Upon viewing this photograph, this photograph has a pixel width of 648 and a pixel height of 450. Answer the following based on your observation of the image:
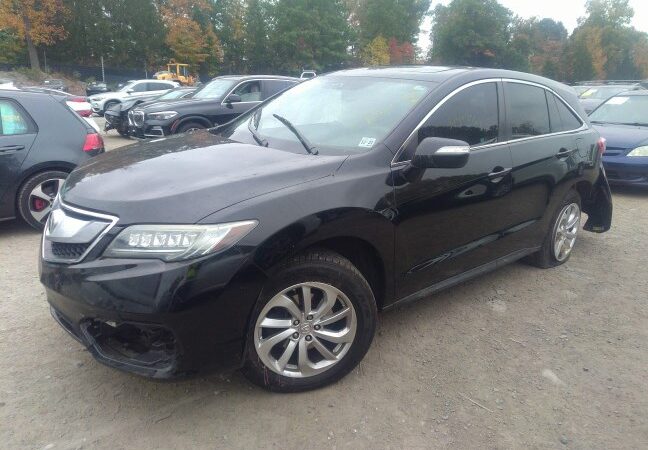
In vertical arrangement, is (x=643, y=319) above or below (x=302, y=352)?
below

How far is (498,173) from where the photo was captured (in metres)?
3.52

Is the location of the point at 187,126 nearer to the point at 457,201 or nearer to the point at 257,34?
the point at 457,201

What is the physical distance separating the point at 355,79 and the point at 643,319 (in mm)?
2766

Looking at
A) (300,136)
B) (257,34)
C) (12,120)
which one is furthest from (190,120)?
(257,34)

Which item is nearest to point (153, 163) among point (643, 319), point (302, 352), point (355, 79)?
point (302, 352)

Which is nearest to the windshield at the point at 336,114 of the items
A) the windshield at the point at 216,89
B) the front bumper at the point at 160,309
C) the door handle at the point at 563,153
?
the front bumper at the point at 160,309

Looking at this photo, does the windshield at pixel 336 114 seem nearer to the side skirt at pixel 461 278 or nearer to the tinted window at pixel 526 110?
the tinted window at pixel 526 110

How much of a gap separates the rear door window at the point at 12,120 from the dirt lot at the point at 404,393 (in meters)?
1.89

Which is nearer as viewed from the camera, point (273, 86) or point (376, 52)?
point (273, 86)

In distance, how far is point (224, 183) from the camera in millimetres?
2498

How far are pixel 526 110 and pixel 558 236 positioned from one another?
1284 millimetres

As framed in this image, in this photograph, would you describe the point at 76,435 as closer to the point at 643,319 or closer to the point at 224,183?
the point at 224,183

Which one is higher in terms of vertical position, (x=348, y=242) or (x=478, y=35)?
(x=478, y=35)

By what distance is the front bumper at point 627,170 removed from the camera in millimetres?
7480
